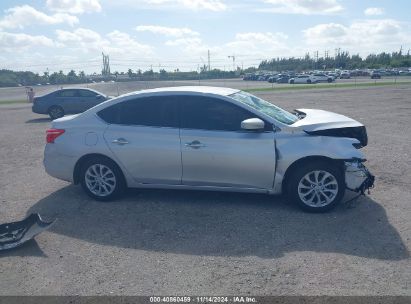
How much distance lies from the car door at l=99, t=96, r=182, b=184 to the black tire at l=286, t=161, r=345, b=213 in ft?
5.36

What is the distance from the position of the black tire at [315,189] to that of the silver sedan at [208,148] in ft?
0.04

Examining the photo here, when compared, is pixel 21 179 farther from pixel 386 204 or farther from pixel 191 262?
pixel 386 204

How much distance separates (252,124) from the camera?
17.7 ft

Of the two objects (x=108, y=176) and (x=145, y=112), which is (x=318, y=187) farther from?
(x=108, y=176)

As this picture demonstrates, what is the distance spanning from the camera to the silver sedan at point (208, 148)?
546cm

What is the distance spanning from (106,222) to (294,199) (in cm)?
262

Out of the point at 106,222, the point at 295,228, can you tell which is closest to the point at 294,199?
the point at 295,228

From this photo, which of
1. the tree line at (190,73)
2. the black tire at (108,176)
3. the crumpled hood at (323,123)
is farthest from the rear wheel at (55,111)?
the tree line at (190,73)

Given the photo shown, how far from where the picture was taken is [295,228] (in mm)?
5047

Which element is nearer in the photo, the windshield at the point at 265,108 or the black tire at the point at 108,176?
the windshield at the point at 265,108

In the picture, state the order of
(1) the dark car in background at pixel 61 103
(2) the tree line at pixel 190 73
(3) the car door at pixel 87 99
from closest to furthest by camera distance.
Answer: (1) the dark car in background at pixel 61 103 → (3) the car door at pixel 87 99 → (2) the tree line at pixel 190 73

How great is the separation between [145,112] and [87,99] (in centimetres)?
1349

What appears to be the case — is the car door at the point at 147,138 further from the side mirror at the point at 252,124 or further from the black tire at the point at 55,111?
the black tire at the point at 55,111

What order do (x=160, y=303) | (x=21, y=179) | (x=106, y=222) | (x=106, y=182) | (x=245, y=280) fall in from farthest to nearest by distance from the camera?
(x=21, y=179)
(x=106, y=182)
(x=106, y=222)
(x=245, y=280)
(x=160, y=303)
